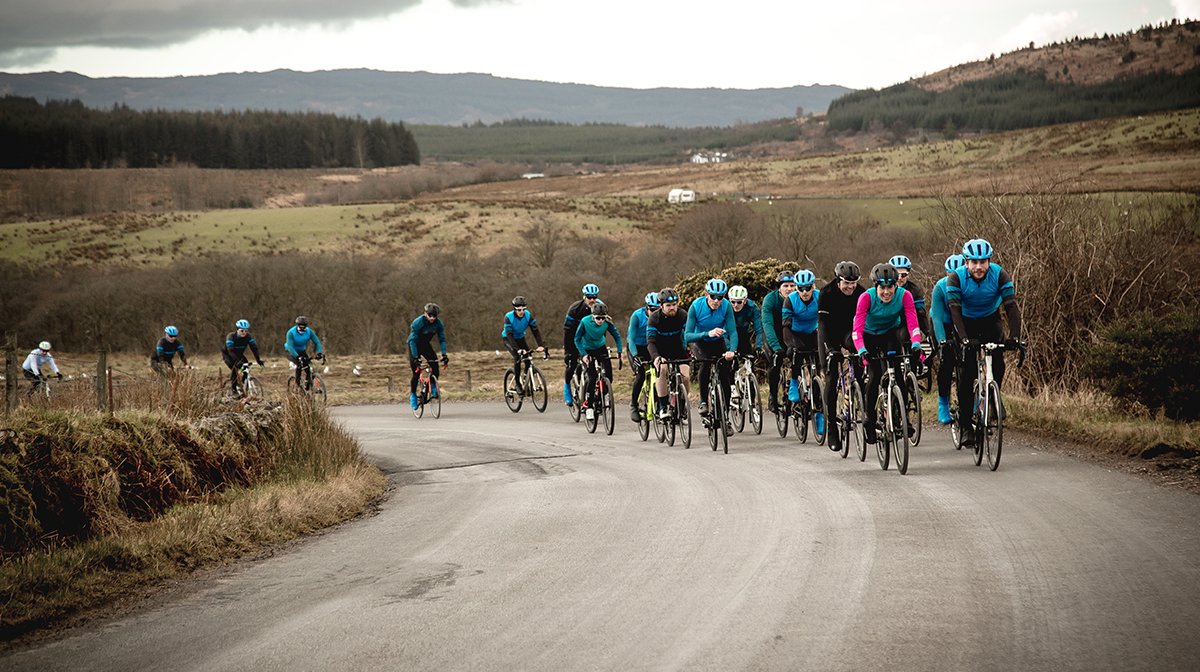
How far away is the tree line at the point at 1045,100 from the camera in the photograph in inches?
4574

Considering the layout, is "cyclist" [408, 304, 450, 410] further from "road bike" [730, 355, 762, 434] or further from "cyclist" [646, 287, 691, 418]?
"road bike" [730, 355, 762, 434]

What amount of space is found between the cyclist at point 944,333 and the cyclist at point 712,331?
8.91ft

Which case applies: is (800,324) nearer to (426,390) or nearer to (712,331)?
(712,331)

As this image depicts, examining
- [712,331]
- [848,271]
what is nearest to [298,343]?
[712,331]

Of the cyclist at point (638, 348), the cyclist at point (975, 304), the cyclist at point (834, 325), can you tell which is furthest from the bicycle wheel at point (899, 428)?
the cyclist at point (638, 348)

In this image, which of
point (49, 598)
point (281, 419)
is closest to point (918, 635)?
point (49, 598)

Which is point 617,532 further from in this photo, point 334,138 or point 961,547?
point 334,138

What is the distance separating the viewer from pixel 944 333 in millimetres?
11898

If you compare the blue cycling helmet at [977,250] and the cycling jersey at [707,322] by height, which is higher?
the blue cycling helmet at [977,250]

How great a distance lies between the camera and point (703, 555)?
809cm

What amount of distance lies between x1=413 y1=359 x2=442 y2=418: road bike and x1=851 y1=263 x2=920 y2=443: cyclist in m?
11.9

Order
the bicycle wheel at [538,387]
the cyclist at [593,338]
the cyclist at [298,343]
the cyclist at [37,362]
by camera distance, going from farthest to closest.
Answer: the cyclist at [37,362]
the cyclist at [298,343]
the bicycle wheel at [538,387]
the cyclist at [593,338]

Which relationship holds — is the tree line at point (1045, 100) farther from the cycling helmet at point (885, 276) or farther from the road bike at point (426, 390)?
the cycling helmet at point (885, 276)

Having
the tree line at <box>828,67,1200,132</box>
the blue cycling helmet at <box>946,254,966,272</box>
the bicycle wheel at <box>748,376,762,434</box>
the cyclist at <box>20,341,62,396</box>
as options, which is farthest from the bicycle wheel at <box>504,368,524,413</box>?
the tree line at <box>828,67,1200,132</box>
